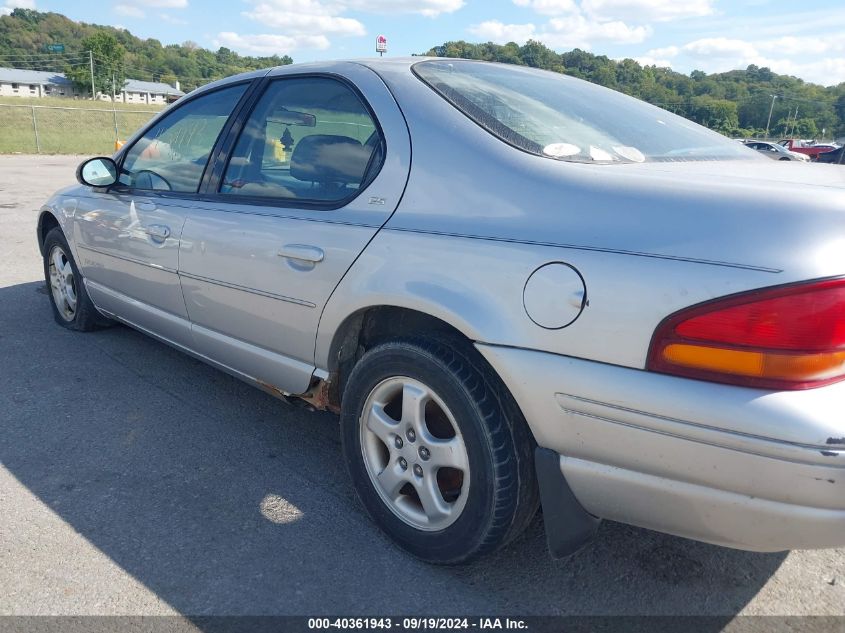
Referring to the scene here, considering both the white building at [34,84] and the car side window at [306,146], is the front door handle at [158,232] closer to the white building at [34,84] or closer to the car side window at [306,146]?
the car side window at [306,146]

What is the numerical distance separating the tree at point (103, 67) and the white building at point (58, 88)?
42.6 inches

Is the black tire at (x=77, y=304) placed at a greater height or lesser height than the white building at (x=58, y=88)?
lesser

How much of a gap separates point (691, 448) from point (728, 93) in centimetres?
3652

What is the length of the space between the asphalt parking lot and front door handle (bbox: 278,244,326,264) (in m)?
0.95

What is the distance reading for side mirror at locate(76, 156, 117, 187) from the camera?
373 cm

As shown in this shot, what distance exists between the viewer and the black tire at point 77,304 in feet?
14.3

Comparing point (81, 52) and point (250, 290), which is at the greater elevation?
point (81, 52)

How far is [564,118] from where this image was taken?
242 centimetres

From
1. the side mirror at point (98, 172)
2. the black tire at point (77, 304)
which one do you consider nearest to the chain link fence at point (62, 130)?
the black tire at point (77, 304)

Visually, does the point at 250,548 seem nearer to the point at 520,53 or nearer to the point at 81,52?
the point at 520,53

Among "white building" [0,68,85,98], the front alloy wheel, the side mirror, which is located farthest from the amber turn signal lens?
"white building" [0,68,85,98]

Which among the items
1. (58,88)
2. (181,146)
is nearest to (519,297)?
(181,146)

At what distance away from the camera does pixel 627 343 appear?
5.45 ft

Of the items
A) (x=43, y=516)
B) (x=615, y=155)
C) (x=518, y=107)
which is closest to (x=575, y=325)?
(x=615, y=155)
